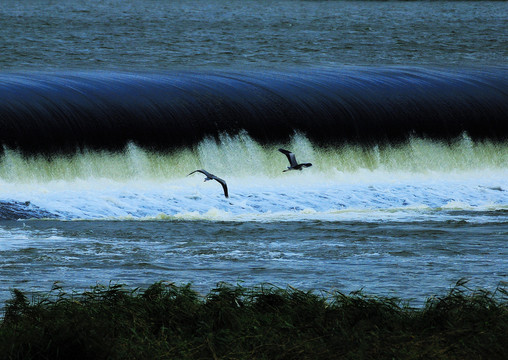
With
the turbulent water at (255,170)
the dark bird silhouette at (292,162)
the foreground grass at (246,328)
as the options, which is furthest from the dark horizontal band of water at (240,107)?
the foreground grass at (246,328)

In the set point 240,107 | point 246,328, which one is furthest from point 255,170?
point 246,328

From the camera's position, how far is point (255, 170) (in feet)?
83.3

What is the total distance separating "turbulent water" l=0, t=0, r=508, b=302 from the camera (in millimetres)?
15625

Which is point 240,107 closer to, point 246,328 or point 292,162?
point 292,162

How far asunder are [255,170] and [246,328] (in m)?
15.8

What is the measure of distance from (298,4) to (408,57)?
29.8 metres

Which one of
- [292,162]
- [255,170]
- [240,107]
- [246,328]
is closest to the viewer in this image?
[246,328]

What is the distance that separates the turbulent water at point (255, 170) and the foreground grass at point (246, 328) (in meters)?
3.07

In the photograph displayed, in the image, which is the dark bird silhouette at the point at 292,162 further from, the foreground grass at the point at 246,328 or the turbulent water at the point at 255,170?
the foreground grass at the point at 246,328

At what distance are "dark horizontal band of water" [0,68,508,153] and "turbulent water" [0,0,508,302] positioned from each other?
0.05 meters

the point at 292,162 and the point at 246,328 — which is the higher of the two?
the point at 292,162

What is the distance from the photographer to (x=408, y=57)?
131ft

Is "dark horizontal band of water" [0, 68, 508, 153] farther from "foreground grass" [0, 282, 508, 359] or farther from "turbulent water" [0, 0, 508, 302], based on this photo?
"foreground grass" [0, 282, 508, 359]

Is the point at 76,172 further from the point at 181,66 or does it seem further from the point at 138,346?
the point at 138,346
